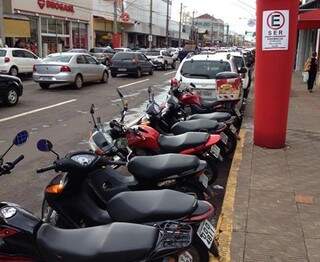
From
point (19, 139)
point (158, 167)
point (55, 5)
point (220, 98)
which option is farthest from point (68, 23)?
point (19, 139)

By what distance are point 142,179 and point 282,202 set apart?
73.1 inches

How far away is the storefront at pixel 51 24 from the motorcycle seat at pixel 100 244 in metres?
35.3

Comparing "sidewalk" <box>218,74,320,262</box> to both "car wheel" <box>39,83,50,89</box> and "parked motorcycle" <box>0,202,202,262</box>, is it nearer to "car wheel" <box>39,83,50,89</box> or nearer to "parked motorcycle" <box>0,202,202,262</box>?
"parked motorcycle" <box>0,202,202,262</box>

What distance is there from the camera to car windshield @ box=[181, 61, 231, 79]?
12.5 m

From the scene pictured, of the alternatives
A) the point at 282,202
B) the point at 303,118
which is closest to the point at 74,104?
the point at 303,118

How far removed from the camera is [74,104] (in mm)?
15477

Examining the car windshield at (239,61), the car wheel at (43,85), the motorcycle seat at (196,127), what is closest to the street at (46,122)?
the car wheel at (43,85)

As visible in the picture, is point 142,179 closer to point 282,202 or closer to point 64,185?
point 64,185

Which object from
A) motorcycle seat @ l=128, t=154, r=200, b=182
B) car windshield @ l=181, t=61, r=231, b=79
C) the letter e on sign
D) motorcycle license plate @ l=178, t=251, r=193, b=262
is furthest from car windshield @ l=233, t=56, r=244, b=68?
motorcycle license plate @ l=178, t=251, r=193, b=262

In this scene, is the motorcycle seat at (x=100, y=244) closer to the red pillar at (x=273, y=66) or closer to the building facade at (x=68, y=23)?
the red pillar at (x=273, y=66)

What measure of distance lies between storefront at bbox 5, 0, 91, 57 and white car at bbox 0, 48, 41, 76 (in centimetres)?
1214

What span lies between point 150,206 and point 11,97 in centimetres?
1191

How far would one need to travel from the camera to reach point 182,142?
21.0ft

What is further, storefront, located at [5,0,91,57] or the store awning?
storefront, located at [5,0,91,57]
